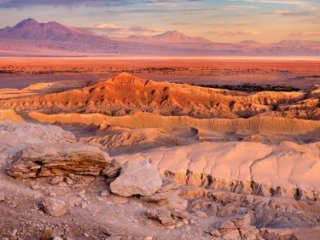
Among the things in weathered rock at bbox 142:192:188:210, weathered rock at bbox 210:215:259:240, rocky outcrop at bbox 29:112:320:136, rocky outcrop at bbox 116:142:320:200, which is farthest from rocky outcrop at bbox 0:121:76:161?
rocky outcrop at bbox 29:112:320:136

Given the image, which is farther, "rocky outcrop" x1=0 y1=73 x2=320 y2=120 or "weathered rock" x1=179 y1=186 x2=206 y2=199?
"rocky outcrop" x1=0 y1=73 x2=320 y2=120

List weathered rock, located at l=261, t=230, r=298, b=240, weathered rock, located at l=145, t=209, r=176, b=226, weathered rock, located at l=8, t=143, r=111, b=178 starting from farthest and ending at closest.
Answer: weathered rock, located at l=261, t=230, r=298, b=240, weathered rock, located at l=8, t=143, r=111, b=178, weathered rock, located at l=145, t=209, r=176, b=226

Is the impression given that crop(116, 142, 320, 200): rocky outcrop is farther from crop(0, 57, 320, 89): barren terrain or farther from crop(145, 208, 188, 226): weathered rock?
crop(0, 57, 320, 89): barren terrain

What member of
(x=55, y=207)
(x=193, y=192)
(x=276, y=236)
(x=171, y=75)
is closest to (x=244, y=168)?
(x=193, y=192)

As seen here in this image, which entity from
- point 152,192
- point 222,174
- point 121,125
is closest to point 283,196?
point 222,174

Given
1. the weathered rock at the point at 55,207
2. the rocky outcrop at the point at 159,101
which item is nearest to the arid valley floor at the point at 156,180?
the weathered rock at the point at 55,207

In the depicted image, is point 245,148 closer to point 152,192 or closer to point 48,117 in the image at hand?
point 152,192

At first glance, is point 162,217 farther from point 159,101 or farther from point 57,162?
point 159,101
